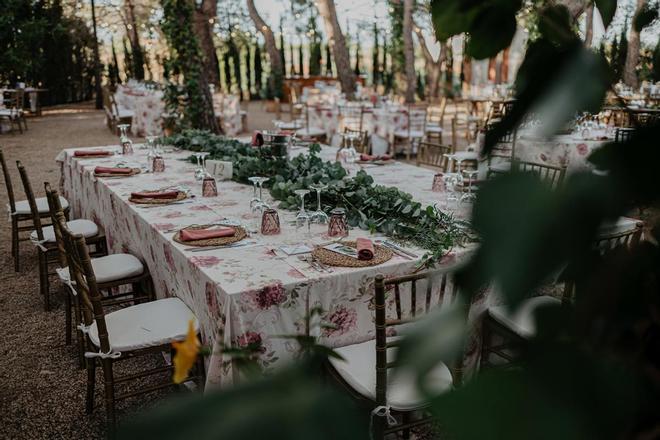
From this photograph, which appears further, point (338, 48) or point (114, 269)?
point (338, 48)

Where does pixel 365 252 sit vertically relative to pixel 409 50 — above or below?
below

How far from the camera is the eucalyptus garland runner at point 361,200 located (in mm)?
2586

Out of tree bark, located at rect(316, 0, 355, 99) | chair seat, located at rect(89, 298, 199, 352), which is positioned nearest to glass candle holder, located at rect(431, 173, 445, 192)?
chair seat, located at rect(89, 298, 199, 352)

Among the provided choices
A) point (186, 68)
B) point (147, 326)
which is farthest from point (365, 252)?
point (186, 68)

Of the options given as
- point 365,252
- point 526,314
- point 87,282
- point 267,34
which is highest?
point 267,34

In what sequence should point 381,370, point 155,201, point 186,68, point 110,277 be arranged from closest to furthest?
point 381,370 → point 110,277 → point 155,201 → point 186,68

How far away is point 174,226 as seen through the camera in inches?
115

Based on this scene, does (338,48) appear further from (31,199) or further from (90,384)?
(90,384)

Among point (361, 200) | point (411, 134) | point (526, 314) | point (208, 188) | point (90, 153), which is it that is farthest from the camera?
point (411, 134)

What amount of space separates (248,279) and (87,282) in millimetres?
682

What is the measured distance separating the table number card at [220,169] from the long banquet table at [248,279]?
0.37 metres

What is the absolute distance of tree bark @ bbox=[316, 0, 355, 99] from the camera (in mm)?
12594

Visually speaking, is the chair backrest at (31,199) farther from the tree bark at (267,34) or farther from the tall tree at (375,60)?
the tall tree at (375,60)

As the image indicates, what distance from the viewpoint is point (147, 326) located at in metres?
2.54
